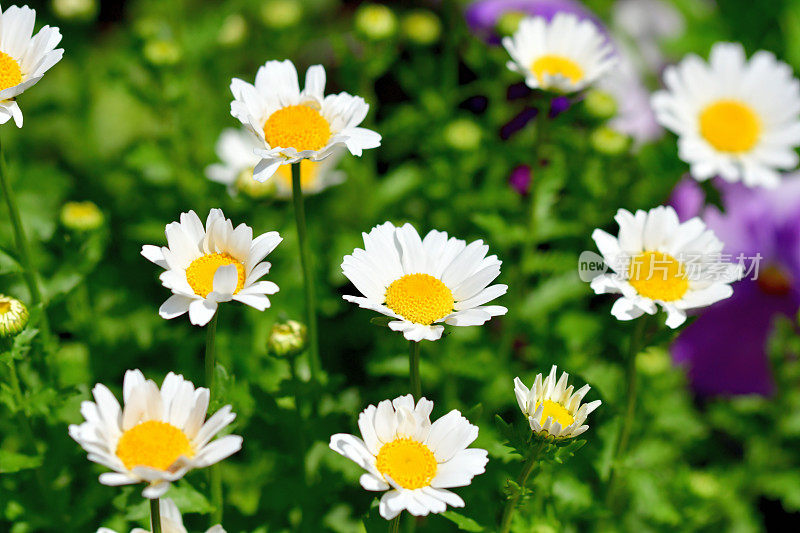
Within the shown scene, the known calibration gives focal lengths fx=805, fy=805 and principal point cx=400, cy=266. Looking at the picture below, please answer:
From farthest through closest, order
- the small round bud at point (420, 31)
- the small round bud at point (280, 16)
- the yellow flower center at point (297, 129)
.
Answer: the small round bud at point (280, 16), the small round bud at point (420, 31), the yellow flower center at point (297, 129)

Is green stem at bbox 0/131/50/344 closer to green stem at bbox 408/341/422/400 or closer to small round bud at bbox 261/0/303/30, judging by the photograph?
green stem at bbox 408/341/422/400

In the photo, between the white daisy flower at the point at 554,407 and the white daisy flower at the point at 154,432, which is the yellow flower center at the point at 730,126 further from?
the white daisy flower at the point at 154,432

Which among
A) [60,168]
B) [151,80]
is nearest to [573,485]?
[151,80]

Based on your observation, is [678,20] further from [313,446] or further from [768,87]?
[313,446]

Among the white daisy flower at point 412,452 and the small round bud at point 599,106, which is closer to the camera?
the white daisy flower at point 412,452

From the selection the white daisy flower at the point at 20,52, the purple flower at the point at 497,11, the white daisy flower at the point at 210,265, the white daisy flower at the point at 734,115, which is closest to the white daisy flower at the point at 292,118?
the white daisy flower at the point at 210,265

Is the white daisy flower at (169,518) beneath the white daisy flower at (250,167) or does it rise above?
beneath
